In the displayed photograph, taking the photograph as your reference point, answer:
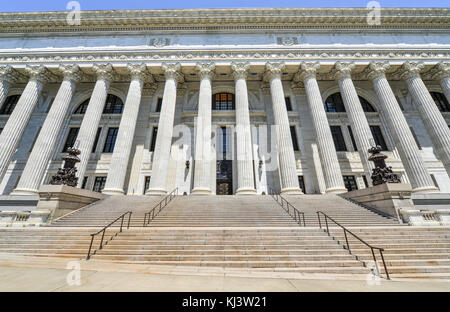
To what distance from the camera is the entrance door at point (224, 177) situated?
1977 cm

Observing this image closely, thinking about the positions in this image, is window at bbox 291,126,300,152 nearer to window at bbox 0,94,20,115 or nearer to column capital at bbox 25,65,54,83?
column capital at bbox 25,65,54,83

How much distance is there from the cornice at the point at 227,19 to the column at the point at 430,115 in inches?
241

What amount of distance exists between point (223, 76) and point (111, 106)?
45.0ft

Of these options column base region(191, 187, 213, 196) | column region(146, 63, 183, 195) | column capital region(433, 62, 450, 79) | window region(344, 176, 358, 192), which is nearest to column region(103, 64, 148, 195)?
column region(146, 63, 183, 195)

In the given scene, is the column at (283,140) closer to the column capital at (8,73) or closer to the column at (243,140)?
the column at (243,140)

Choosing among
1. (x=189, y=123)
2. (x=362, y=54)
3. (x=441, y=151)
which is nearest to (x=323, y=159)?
(x=441, y=151)

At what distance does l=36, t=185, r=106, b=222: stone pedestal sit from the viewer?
35.9ft

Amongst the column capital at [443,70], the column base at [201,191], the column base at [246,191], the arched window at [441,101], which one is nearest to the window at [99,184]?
the column base at [201,191]

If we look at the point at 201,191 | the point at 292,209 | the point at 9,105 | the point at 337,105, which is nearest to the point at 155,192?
the point at 201,191

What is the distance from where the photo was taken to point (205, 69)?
771 inches

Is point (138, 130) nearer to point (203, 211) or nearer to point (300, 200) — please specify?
point (203, 211)

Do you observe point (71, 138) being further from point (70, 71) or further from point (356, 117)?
point (356, 117)

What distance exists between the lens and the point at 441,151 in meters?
16.5

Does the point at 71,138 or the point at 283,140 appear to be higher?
the point at 71,138
